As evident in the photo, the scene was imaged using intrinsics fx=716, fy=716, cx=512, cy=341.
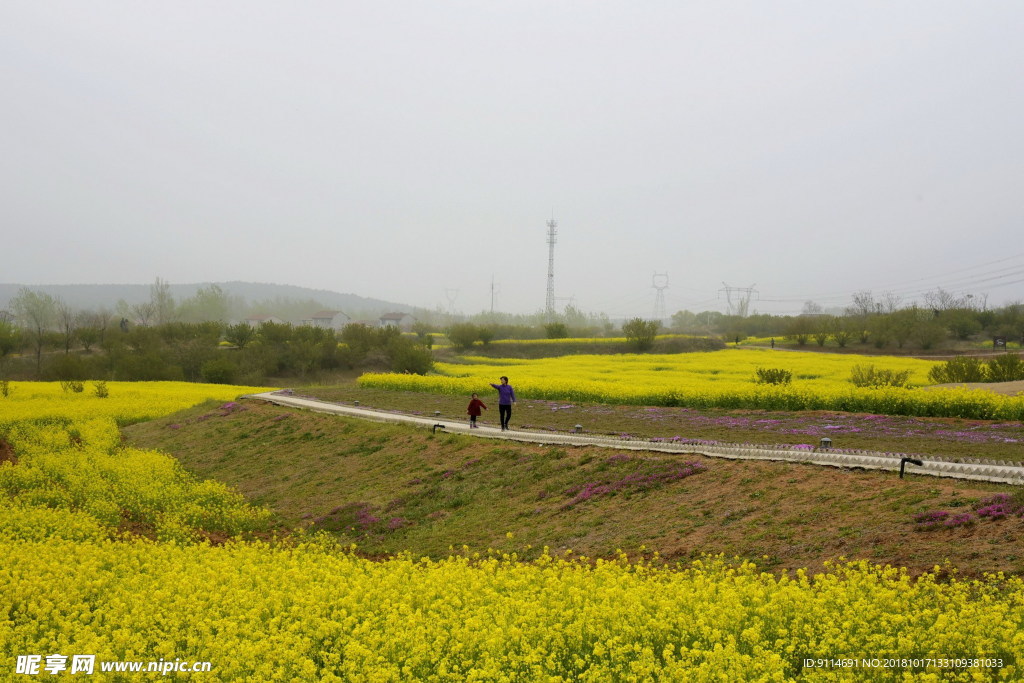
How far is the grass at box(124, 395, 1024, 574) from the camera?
380 inches

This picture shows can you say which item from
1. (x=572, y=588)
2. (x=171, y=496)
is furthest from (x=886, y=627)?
(x=171, y=496)

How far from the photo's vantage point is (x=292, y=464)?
2169 cm

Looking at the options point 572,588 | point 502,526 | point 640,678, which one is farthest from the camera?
point 502,526

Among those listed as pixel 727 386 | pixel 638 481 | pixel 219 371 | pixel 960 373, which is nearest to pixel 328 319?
pixel 219 371

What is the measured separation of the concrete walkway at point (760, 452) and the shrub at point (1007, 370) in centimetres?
1986

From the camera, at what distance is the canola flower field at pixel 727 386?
69.3 feet

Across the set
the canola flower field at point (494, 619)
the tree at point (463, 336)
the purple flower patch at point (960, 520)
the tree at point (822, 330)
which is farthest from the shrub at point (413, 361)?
the tree at point (822, 330)

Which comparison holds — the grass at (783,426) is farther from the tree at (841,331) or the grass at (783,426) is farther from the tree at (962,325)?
the tree at (962,325)

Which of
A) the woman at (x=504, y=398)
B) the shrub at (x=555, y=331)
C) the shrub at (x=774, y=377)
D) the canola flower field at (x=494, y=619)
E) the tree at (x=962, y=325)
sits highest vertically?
the tree at (x=962, y=325)

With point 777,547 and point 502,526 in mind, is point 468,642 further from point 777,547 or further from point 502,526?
point 502,526

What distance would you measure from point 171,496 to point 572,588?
12.1 metres

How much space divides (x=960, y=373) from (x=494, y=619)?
101 ft

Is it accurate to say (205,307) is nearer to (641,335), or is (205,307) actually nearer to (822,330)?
(641,335)

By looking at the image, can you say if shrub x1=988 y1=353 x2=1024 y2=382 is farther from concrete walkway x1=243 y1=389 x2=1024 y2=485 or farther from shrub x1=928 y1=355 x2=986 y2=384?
concrete walkway x1=243 y1=389 x2=1024 y2=485
